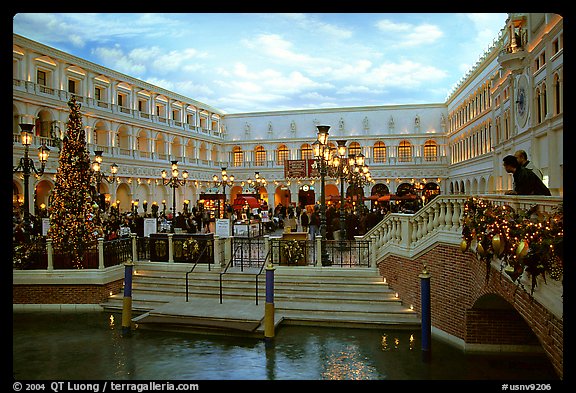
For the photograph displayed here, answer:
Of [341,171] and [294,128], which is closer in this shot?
[341,171]

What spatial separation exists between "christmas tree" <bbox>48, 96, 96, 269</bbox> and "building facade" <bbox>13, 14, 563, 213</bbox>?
4.92m

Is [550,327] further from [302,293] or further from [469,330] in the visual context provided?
[302,293]

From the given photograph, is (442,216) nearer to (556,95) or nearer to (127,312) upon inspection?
(127,312)

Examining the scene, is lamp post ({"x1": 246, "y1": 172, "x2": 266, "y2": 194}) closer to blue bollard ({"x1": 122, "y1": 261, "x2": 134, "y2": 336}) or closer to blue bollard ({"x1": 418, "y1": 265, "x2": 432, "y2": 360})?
blue bollard ({"x1": 122, "y1": 261, "x2": 134, "y2": 336})

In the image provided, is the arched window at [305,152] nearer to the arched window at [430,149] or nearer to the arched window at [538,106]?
the arched window at [430,149]

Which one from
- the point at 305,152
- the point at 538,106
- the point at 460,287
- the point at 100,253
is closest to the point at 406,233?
the point at 460,287

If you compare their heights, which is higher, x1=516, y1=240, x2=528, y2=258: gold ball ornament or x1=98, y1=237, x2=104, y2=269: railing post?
x1=516, y1=240, x2=528, y2=258: gold ball ornament

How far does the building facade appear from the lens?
19.6m

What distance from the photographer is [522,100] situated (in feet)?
71.0

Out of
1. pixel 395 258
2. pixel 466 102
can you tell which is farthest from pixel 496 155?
pixel 395 258

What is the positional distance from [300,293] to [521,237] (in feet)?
24.5

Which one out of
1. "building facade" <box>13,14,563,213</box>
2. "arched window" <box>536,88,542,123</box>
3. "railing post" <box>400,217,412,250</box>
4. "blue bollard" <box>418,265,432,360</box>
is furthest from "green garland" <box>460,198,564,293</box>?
"arched window" <box>536,88,542,123</box>

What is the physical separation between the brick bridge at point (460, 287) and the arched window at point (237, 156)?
46.1m

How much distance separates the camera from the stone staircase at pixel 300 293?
10429 mm
